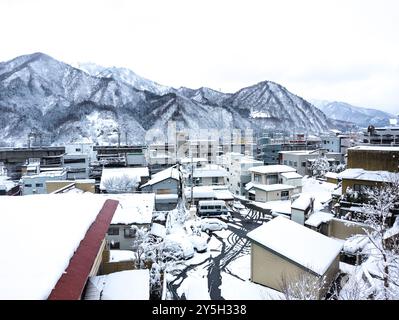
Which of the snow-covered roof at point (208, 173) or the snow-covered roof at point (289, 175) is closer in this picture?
the snow-covered roof at point (289, 175)

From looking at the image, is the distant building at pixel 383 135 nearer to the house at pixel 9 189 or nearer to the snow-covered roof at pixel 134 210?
the snow-covered roof at pixel 134 210

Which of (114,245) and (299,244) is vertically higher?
(299,244)

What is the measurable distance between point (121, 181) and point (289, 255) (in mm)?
14753

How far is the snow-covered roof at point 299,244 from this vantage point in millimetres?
8406

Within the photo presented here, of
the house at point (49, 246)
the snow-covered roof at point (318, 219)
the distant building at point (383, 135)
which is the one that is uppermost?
the distant building at point (383, 135)

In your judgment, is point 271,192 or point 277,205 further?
point 271,192

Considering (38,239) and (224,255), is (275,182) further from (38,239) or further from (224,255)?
(38,239)

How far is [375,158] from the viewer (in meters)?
12.4

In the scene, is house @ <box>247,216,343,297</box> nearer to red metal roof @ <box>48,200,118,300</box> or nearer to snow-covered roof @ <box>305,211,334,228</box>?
snow-covered roof @ <box>305,211,334,228</box>

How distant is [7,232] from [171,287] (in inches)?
278

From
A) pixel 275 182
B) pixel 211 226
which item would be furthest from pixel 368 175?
pixel 275 182

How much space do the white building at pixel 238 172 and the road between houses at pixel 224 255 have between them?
6315mm

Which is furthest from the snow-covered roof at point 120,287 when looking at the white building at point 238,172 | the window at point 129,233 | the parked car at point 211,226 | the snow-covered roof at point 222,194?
the white building at point 238,172
